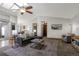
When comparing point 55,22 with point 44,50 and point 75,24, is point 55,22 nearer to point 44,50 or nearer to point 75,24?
point 75,24

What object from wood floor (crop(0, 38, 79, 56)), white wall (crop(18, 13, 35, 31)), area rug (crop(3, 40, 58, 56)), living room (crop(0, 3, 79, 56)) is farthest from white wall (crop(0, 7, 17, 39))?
area rug (crop(3, 40, 58, 56))

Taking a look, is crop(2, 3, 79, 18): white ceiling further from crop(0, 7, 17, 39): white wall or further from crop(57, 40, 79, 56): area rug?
crop(57, 40, 79, 56): area rug

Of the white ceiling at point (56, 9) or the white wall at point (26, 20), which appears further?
the white wall at point (26, 20)

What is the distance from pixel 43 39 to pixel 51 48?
270 mm

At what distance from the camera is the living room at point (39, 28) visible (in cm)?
228

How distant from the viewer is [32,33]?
2.42 metres

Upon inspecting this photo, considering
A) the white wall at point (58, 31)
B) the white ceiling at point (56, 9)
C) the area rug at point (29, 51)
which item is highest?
the white ceiling at point (56, 9)

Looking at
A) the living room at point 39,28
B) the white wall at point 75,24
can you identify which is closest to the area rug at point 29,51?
the living room at point 39,28

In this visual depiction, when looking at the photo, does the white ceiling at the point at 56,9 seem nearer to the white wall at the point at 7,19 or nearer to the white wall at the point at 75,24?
the white wall at the point at 75,24

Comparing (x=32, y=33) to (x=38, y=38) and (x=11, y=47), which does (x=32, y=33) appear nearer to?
(x=38, y=38)

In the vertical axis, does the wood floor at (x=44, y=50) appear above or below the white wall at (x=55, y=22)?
below

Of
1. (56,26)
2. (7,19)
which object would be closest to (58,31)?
(56,26)

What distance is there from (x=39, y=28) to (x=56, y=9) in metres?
0.58

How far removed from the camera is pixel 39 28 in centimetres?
245
